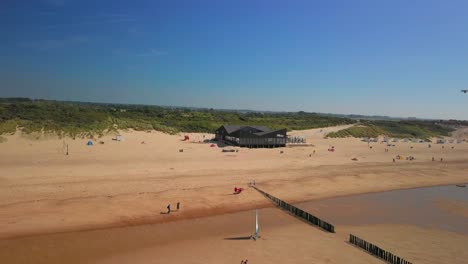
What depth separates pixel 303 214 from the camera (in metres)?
24.4

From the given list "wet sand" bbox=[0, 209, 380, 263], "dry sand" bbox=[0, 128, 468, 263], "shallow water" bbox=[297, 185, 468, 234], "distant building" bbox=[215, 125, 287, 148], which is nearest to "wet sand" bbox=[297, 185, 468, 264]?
"shallow water" bbox=[297, 185, 468, 234]

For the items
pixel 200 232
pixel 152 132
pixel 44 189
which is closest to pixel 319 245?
pixel 200 232

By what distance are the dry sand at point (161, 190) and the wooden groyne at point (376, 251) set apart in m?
0.58

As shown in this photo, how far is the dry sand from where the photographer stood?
18750 mm

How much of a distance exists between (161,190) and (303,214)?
12.7 meters

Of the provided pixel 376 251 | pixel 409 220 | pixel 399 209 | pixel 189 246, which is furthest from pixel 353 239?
pixel 399 209

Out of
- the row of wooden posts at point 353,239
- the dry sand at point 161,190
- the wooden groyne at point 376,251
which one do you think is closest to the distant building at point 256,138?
the dry sand at point 161,190

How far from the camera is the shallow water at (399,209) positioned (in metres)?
25.0

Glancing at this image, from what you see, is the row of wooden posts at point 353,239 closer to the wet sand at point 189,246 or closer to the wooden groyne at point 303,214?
the wooden groyne at point 303,214

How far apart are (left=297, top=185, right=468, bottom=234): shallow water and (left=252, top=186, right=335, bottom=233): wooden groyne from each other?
187 cm

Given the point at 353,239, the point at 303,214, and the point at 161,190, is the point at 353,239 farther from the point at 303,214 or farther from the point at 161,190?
the point at 161,190

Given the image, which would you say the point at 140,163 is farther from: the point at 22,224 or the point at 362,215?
the point at 362,215

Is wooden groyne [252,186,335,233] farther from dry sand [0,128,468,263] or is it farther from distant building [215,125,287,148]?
distant building [215,125,287,148]

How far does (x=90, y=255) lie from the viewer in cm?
1770
